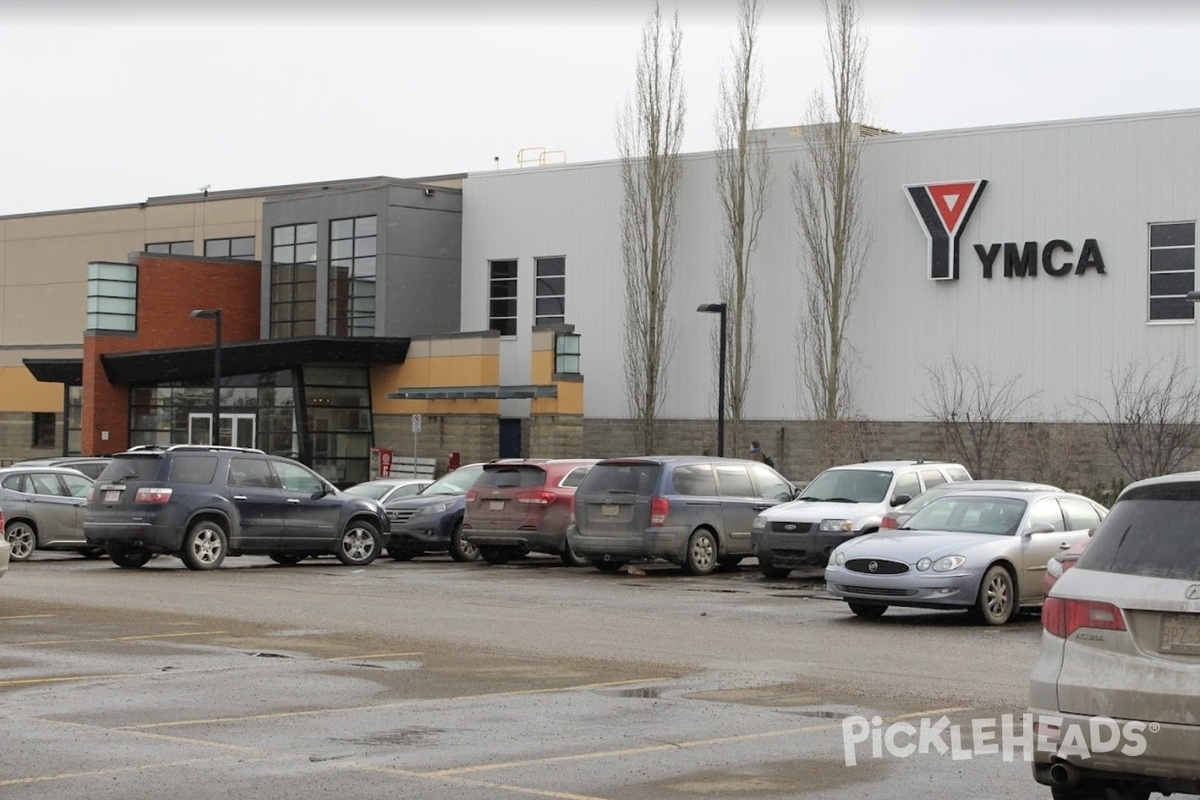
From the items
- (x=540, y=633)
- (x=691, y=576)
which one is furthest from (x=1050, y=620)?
(x=691, y=576)

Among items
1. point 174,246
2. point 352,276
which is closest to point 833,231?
point 352,276

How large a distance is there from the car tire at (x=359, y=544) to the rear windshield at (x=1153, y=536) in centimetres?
1940

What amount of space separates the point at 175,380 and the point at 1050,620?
48474mm

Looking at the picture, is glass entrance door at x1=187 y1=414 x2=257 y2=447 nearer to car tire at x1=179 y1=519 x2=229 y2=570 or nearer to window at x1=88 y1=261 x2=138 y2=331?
window at x1=88 y1=261 x2=138 y2=331

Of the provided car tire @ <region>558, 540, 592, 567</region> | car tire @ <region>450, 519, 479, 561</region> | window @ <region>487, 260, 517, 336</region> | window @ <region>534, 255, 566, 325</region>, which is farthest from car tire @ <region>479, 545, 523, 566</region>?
window @ <region>487, 260, 517, 336</region>

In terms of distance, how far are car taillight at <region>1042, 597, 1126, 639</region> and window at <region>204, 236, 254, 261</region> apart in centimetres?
5923

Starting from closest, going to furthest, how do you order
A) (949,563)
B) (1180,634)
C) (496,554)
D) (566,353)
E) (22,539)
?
(1180,634), (949,563), (22,539), (496,554), (566,353)

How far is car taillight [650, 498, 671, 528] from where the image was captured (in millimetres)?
24172

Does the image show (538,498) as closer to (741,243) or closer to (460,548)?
(460,548)

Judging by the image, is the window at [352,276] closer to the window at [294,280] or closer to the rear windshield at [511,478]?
the window at [294,280]

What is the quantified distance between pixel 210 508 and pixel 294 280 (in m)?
33.3

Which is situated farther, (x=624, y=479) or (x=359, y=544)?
(x=359, y=544)

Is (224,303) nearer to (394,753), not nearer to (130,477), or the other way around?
(130,477)

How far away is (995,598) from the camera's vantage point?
17.9 metres
